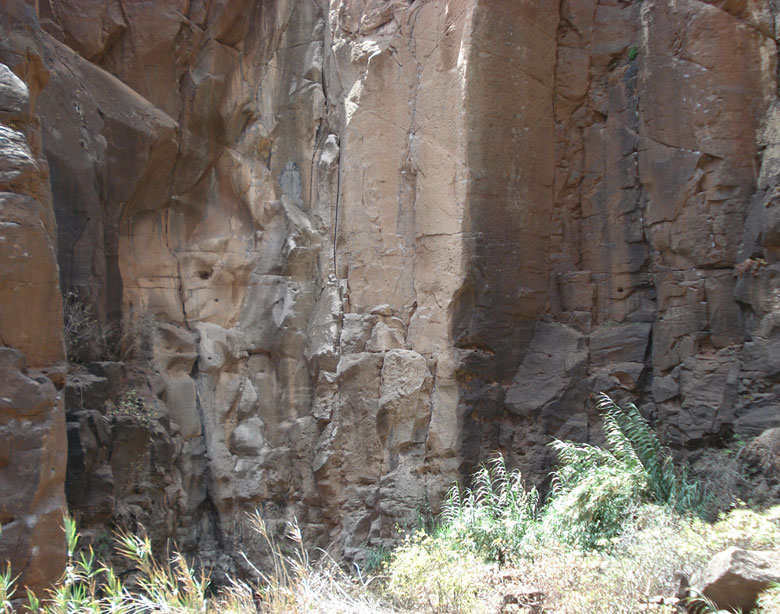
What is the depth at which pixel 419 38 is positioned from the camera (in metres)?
7.96

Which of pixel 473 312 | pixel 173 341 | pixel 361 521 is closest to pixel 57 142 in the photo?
pixel 173 341

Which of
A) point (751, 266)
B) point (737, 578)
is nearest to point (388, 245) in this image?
point (751, 266)

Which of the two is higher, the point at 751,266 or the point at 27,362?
the point at 751,266

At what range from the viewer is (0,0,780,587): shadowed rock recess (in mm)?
7156

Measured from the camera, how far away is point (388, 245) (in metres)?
8.19

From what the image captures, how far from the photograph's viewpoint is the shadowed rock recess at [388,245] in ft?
23.5

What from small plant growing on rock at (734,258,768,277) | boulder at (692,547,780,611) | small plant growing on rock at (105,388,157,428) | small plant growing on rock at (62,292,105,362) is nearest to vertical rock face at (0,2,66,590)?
small plant growing on rock at (62,292,105,362)

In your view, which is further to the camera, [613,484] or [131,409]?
[131,409]

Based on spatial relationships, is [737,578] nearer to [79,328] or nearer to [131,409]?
[131,409]

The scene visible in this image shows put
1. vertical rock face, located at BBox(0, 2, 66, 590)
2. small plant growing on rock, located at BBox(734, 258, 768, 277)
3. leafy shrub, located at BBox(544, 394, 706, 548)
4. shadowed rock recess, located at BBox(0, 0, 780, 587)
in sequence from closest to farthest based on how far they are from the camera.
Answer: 1. vertical rock face, located at BBox(0, 2, 66, 590)
2. leafy shrub, located at BBox(544, 394, 706, 548)
3. small plant growing on rock, located at BBox(734, 258, 768, 277)
4. shadowed rock recess, located at BBox(0, 0, 780, 587)

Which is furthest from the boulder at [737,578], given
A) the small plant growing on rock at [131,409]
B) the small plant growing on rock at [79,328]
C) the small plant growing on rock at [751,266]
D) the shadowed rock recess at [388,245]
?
the small plant growing on rock at [79,328]

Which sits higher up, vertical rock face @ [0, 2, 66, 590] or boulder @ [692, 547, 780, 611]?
vertical rock face @ [0, 2, 66, 590]

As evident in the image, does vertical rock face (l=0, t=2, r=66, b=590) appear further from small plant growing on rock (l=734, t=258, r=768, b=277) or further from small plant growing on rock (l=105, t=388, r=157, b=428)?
small plant growing on rock (l=734, t=258, r=768, b=277)

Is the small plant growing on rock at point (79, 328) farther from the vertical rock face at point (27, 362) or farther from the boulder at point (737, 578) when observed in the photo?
the boulder at point (737, 578)
